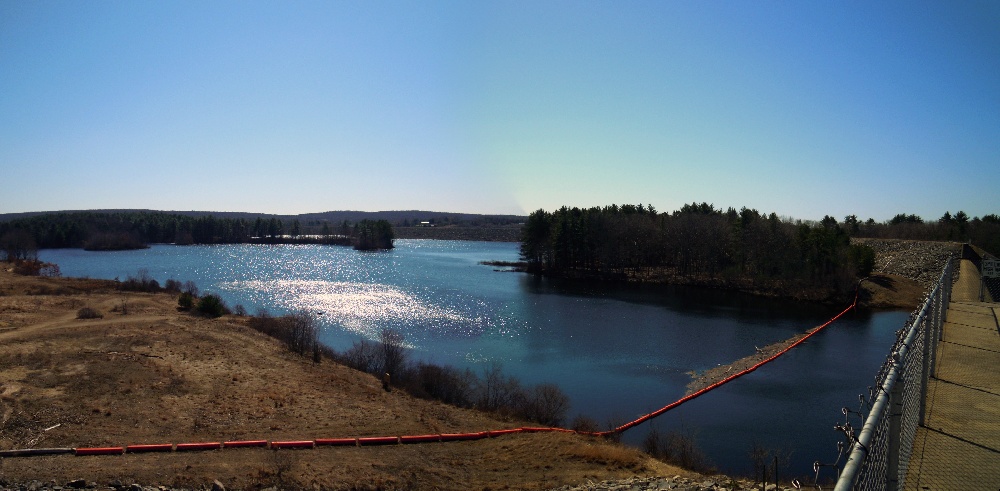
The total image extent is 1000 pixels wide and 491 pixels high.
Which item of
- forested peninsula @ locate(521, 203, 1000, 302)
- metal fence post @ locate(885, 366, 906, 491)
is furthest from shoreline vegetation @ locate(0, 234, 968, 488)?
forested peninsula @ locate(521, 203, 1000, 302)

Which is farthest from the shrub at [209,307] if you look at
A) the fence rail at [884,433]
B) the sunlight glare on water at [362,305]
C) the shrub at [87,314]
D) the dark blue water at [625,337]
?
the fence rail at [884,433]

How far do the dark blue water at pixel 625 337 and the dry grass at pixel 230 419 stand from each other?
5.65m

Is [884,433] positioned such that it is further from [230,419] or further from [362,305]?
[362,305]

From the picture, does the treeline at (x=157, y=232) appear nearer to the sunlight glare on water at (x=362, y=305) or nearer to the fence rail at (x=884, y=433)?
the sunlight glare on water at (x=362, y=305)

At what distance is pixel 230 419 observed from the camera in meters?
19.0

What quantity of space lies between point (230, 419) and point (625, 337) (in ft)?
80.9

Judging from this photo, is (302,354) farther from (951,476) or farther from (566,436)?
(951,476)

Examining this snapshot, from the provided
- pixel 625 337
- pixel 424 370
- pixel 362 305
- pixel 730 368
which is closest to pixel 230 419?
pixel 424 370

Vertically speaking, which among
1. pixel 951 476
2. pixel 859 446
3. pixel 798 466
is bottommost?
pixel 798 466

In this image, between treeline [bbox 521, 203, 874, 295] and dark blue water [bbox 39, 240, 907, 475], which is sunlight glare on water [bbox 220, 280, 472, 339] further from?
treeline [bbox 521, 203, 874, 295]

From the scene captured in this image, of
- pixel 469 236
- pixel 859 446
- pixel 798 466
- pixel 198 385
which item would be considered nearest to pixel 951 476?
pixel 859 446

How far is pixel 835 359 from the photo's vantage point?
1233 inches

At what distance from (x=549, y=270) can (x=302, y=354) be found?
52195 mm

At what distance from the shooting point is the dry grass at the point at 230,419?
14828 mm
